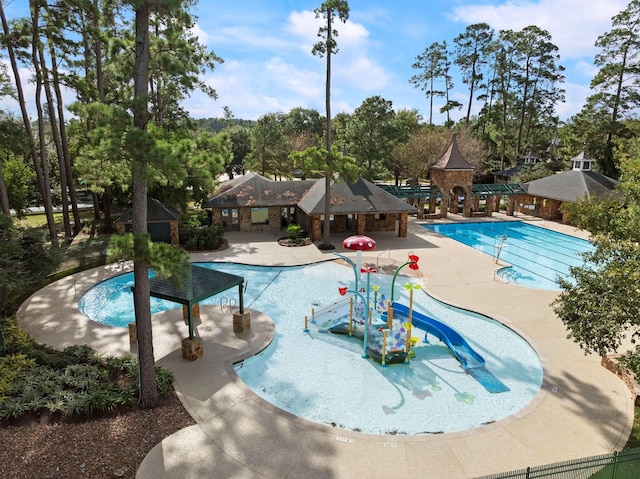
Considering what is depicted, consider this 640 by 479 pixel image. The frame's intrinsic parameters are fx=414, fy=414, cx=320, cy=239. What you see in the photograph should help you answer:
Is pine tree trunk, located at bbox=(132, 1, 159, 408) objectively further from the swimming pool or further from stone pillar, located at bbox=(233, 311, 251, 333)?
the swimming pool

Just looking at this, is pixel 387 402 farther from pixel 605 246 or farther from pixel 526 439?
pixel 605 246

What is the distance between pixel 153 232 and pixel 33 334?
12.2 m

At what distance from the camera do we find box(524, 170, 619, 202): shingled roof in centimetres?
3134

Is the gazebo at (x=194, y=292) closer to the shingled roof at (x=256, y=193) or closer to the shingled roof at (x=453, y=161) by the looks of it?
the shingled roof at (x=256, y=193)

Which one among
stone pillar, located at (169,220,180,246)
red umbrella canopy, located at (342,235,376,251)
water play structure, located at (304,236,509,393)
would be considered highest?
red umbrella canopy, located at (342,235,376,251)

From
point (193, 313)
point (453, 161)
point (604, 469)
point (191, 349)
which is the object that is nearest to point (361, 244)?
point (193, 313)

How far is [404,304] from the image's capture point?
17156 mm

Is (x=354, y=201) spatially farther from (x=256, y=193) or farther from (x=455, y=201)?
(x=455, y=201)

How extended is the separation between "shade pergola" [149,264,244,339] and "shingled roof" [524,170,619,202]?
2797 centimetres

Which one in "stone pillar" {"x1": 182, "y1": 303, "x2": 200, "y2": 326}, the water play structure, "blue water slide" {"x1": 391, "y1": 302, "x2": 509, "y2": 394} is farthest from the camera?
"stone pillar" {"x1": 182, "y1": 303, "x2": 200, "y2": 326}

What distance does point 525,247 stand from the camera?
27.0 meters

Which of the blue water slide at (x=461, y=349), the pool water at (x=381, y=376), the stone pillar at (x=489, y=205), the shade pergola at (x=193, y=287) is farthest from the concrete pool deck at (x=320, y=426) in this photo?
the stone pillar at (x=489, y=205)

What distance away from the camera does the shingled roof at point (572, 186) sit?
31344 mm

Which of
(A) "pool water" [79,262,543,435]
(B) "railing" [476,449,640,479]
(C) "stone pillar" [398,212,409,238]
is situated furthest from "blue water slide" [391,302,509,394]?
(C) "stone pillar" [398,212,409,238]
